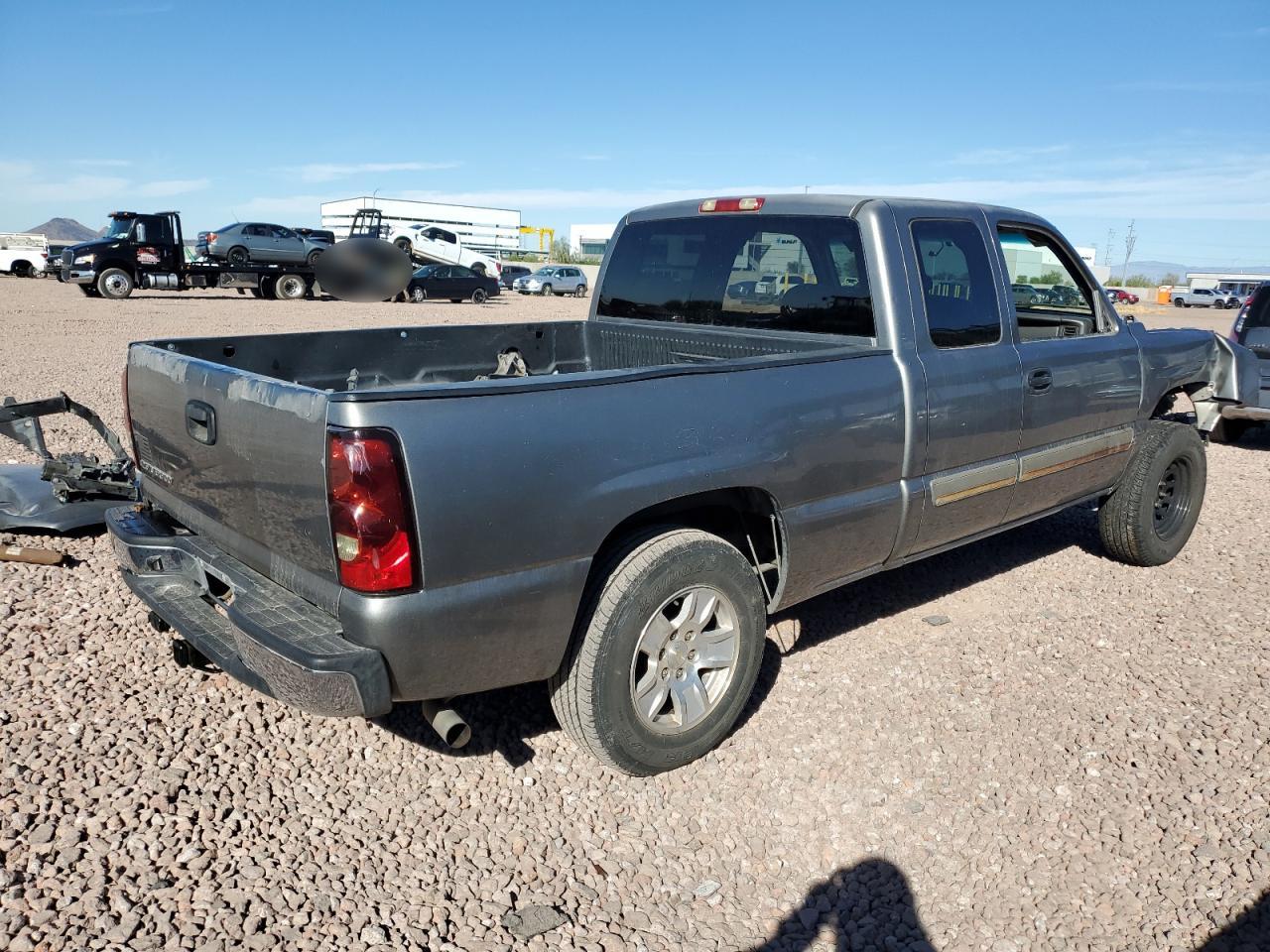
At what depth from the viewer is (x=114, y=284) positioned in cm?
2611

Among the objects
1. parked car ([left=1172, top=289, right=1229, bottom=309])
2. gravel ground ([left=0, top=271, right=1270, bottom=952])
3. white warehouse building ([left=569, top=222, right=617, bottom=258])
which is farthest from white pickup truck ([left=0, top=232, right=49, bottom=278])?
white warehouse building ([left=569, top=222, right=617, bottom=258])

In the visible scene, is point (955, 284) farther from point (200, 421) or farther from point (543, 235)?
point (543, 235)

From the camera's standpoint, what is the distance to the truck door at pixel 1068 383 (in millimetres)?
4473

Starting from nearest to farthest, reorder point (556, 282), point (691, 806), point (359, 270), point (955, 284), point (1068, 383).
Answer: point (691, 806) < point (359, 270) < point (955, 284) < point (1068, 383) < point (556, 282)

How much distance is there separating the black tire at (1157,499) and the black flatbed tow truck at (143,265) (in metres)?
24.8

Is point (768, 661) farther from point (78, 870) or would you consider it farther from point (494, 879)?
point (78, 870)

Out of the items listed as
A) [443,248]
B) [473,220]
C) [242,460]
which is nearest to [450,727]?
[242,460]

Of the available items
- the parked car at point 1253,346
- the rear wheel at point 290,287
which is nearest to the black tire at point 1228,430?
the parked car at point 1253,346

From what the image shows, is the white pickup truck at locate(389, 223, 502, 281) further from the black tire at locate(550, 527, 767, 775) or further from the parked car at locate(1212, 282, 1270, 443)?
the black tire at locate(550, 527, 767, 775)

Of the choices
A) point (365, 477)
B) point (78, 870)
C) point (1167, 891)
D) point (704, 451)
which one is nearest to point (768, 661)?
point (704, 451)

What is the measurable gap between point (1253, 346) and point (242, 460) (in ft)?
31.7

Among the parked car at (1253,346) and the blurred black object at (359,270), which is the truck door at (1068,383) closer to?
the blurred black object at (359,270)

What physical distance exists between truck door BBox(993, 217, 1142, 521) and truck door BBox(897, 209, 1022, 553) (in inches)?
5.0

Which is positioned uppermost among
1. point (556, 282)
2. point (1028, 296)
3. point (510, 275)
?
point (1028, 296)
